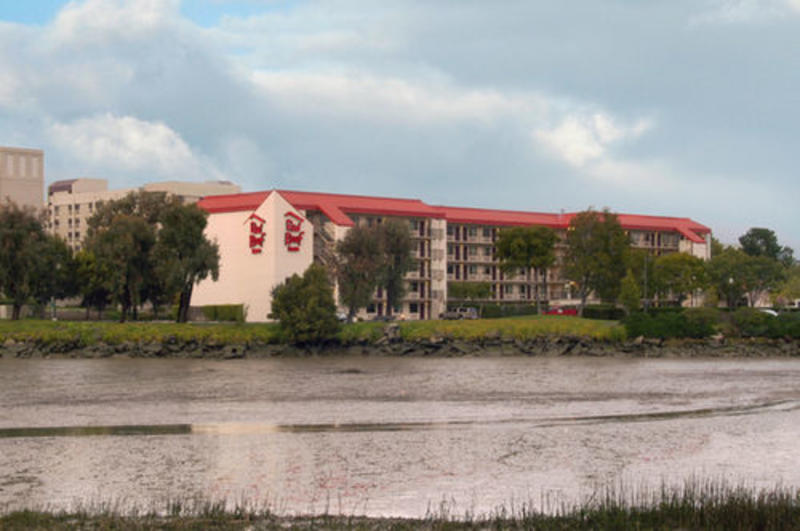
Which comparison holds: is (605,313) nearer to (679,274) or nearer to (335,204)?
(679,274)

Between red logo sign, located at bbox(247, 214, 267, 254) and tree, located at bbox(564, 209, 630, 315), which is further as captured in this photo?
tree, located at bbox(564, 209, 630, 315)

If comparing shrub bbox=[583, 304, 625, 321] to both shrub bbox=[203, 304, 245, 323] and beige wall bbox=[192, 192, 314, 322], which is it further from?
shrub bbox=[203, 304, 245, 323]

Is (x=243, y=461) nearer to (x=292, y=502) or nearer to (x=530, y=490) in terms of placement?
(x=292, y=502)

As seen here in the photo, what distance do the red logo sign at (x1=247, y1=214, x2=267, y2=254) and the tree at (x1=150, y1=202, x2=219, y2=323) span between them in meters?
28.8

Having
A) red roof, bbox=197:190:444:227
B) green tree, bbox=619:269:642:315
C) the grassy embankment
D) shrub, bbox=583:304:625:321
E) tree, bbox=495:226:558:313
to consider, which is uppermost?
red roof, bbox=197:190:444:227

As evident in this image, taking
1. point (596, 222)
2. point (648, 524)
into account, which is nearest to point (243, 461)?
point (648, 524)

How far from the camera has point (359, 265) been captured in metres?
107

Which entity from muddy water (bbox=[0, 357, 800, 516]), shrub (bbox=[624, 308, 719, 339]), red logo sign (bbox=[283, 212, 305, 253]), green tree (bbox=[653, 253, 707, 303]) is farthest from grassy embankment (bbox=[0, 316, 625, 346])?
green tree (bbox=[653, 253, 707, 303])

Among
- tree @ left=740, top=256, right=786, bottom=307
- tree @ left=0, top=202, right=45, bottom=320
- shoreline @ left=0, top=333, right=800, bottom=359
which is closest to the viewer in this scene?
shoreline @ left=0, top=333, right=800, bottom=359

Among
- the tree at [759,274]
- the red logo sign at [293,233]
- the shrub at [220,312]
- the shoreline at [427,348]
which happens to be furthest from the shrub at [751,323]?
the tree at [759,274]

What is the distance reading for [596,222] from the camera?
140m

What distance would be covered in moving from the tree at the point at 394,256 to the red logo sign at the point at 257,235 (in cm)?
1827

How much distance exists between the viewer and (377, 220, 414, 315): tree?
112 meters

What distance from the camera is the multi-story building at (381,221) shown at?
125 m
